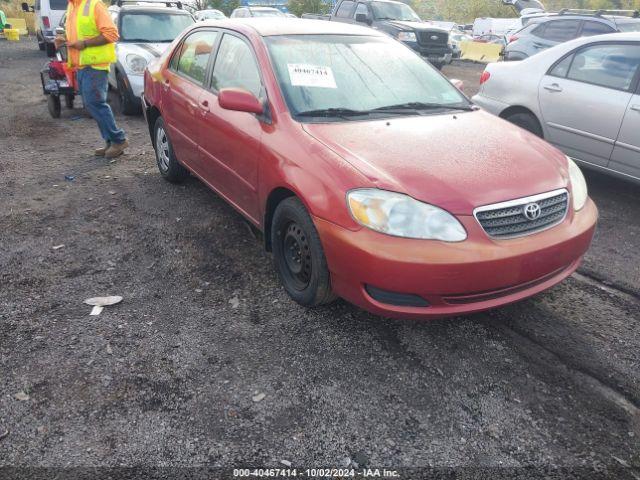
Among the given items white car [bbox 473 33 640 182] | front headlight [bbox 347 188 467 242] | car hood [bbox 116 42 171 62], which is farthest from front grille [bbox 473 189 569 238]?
car hood [bbox 116 42 171 62]

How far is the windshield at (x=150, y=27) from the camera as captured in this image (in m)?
8.77

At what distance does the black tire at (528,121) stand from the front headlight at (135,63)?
5.58 m

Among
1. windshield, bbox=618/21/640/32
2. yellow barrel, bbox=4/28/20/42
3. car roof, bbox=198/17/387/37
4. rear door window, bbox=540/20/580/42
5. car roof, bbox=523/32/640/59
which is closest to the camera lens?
car roof, bbox=198/17/387/37

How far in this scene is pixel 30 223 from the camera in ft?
14.4

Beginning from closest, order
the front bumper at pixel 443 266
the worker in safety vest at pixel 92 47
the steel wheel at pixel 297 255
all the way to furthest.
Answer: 1. the front bumper at pixel 443 266
2. the steel wheel at pixel 297 255
3. the worker in safety vest at pixel 92 47

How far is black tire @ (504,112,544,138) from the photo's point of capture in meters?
5.58

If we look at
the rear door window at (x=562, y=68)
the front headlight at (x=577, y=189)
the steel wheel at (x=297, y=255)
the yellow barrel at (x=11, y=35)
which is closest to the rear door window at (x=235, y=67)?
the steel wheel at (x=297, y=255)

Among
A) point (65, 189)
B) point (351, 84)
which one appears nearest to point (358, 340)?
point (351, 84)

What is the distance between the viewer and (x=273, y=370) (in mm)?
2695

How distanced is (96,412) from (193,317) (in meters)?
0.86

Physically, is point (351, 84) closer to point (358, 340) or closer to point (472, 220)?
point (472, 220)

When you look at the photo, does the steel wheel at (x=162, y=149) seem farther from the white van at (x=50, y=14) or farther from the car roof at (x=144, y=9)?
the white van at (x=50, y=14)

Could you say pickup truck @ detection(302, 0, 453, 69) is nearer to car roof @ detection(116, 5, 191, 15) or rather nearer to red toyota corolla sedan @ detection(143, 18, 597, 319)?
car roof @ detection(116, 5, 191, 15)

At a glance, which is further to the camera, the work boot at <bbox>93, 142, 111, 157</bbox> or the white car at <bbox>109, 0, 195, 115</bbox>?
the white car at <bbox>109, 0, 195, 115</bbox>
